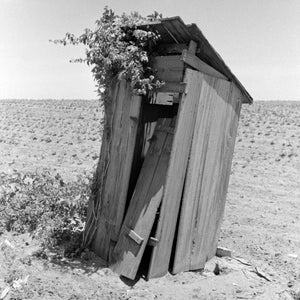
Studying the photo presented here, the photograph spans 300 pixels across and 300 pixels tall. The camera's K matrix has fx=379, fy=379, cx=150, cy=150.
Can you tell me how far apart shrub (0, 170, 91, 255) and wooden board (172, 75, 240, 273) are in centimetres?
156

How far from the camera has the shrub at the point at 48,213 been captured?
5.34 metres

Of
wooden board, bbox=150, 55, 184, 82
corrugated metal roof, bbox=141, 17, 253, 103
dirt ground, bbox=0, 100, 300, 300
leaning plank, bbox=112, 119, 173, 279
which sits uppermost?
corrugated metal roof, bbox=141, 17, 253, 103

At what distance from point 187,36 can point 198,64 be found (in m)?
0.35

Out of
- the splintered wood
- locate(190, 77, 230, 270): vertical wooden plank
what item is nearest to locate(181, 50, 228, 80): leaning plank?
the splintered wood

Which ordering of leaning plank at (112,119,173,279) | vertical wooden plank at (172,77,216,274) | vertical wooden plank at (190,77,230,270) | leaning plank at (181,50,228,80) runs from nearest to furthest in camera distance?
leaning plank at (181,50,228,80)
leaning plank at (112,119,173,279)
vertical wooden plank at (172,77,216,274)
vertical wooden plank at (190,77,230,270)

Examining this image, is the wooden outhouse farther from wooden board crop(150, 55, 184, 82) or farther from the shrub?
the shrub

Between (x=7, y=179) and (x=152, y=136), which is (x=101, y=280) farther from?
(x=7, y=179)

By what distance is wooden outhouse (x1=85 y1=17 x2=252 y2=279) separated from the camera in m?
4.36

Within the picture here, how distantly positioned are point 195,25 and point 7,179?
17.0ft

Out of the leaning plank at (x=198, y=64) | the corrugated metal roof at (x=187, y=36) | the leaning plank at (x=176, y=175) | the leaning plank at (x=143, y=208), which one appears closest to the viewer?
the corrugated metal roof at (x=187, y=36)

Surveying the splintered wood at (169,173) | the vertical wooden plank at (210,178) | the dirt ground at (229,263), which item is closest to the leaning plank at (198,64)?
the splintered wood at (169,173)

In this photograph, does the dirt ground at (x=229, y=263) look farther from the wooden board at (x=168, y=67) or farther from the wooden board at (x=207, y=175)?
the wooden board at (x=168, y=67)

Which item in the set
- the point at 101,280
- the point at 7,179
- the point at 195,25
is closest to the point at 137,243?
the point at 101,280

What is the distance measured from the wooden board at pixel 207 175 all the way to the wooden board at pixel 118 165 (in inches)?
29.5
